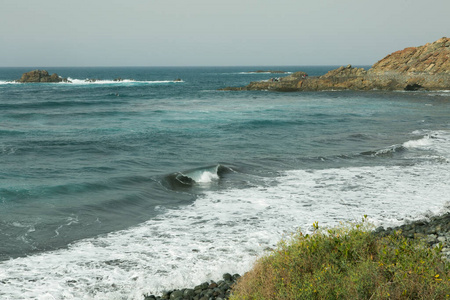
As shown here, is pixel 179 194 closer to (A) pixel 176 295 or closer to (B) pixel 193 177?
(B) pixel 193 177

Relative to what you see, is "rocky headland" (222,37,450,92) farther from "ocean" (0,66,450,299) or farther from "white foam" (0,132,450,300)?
"white foam" (0,132,450,300)

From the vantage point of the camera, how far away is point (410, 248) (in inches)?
251

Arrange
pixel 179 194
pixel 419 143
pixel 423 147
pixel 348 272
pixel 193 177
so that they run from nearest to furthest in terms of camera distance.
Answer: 1. pixel 348 272
2. pixel 179 194
3. pixel 193 177
4. pixel 423 147
5. pixel 419 143

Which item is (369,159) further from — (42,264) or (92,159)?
(42,264)

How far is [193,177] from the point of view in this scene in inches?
682

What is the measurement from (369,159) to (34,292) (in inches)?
695

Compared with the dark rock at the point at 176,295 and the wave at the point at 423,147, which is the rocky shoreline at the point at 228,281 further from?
the wave at the point at 423,147

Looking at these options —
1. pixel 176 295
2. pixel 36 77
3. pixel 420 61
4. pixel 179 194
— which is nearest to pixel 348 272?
pixel 176 295

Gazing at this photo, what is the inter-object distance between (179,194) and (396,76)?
2648 inches

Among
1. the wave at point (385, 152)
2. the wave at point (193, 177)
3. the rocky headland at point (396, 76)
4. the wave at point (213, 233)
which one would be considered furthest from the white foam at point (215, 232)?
the rocky headland at point (396, 76)

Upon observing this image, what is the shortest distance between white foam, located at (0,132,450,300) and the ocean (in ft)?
0.14

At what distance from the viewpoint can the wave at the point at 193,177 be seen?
16641 millimetres

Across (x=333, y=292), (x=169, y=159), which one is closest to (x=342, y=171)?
(x=169, y=159)

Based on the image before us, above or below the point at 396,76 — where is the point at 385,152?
below
